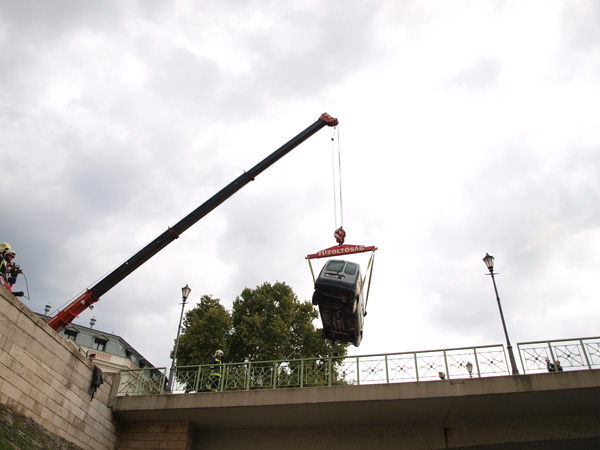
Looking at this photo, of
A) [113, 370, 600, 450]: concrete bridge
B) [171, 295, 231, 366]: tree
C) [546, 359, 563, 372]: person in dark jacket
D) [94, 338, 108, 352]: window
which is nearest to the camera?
[113, 370, 600, 450]: concrete bridge

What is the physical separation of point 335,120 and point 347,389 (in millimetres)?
15531

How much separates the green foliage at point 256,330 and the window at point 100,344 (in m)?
32.1

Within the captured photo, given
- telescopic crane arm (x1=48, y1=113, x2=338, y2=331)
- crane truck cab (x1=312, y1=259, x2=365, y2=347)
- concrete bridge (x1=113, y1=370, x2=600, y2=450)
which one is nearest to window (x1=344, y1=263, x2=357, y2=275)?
crane truck cab (x1=312, y1=259, x2=365, y2=347)

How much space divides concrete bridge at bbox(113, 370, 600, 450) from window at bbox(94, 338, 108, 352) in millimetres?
46664

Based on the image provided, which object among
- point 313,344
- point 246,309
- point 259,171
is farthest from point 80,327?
point 259,171

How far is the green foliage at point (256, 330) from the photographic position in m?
30.5

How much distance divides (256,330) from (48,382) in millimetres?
19515

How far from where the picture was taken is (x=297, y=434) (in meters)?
15.5

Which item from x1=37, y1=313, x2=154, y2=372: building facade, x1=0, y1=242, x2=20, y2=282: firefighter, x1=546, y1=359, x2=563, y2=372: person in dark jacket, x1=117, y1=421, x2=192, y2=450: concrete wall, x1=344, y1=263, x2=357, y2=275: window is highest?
x1=37, y1=313, x2=154, y2=372: building facade

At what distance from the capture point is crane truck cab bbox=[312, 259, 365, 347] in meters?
17.5

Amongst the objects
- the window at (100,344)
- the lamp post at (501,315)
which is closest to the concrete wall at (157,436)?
the lamp post at (501,315)

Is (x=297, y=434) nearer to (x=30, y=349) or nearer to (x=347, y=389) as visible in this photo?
(x=347, y=389)

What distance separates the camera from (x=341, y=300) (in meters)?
17.8

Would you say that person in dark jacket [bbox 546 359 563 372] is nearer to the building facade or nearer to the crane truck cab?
the crane truck cab
